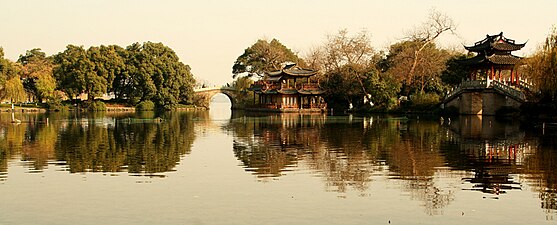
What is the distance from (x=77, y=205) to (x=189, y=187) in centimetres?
262

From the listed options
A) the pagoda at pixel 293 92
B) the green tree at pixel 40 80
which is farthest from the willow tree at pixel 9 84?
the pagoda at pixel 293 92

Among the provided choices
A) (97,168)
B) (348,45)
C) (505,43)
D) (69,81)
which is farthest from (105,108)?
(97,168)

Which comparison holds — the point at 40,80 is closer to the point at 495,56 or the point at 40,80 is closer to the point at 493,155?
the point at 495,56

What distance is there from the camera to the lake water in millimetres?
10422

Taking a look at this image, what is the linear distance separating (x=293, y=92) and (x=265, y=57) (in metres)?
16.8

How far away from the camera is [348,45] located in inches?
2511

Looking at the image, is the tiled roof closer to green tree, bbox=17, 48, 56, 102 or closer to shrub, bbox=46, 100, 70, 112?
shrub, bbox=46, 100, 70, 112

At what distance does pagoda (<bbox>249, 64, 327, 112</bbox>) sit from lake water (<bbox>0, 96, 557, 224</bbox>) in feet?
140

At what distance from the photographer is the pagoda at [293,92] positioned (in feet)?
221

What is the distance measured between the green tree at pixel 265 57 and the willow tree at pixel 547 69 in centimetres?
4500

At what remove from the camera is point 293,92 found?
67500 mm

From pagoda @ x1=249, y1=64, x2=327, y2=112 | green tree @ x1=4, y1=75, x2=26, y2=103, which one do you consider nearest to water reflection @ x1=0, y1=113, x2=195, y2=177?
pagoda @ x1=249, y1=64, x2=327, y2=112

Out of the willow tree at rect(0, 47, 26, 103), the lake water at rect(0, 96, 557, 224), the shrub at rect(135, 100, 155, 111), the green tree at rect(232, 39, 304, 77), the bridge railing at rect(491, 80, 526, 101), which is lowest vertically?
the lake water at rect(0, 96, 557, 224)

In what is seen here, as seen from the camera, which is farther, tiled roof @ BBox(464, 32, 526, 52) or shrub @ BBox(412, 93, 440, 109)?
shrub @ BBox(412, 93, 440, 109)
